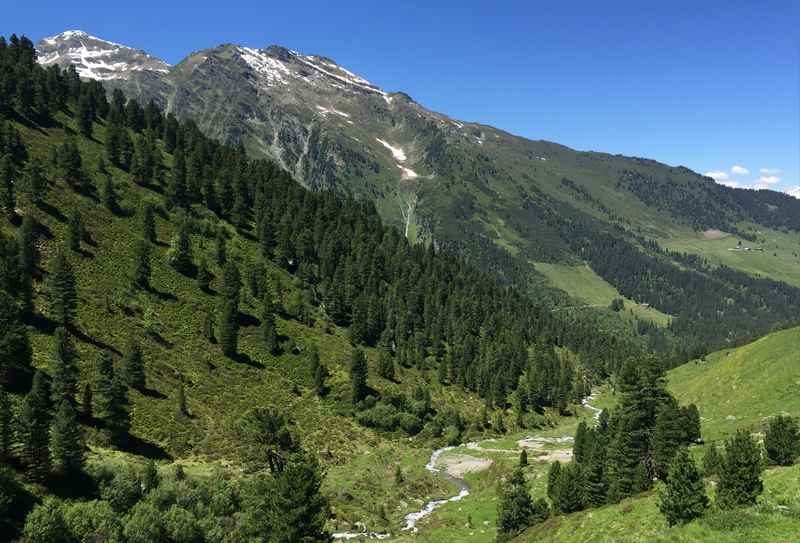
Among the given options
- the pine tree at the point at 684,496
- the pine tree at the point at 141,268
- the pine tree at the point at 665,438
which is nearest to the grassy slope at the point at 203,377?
the pine tree at the point at 141,268

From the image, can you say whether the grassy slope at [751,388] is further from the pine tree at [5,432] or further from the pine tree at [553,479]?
Answer: the pine tree at [5,432]

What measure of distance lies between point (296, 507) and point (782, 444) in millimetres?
44597

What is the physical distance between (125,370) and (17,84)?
414 feet

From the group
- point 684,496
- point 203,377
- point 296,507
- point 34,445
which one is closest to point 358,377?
point 203,377

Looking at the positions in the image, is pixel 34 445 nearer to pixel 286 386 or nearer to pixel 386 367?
pixel 286 386

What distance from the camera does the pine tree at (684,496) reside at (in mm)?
29188

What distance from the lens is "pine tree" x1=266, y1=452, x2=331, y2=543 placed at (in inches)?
1238

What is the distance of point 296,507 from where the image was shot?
3194 cm

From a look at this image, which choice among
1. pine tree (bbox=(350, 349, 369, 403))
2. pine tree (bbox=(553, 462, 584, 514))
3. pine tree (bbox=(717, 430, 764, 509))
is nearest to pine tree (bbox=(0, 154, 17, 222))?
pine tree (bbox=(350, 349, 369, 403))

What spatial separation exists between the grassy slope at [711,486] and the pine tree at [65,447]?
4326 cm

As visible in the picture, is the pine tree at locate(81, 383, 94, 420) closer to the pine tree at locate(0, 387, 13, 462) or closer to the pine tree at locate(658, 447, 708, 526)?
the pine tree at locate(0, 387, 13, 462)

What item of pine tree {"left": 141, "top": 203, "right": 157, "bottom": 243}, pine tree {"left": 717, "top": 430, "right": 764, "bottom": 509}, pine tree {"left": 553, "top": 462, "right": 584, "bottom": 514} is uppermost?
pine tree {"left": 141, "top": 203, "right": 157, "bottom": 243}

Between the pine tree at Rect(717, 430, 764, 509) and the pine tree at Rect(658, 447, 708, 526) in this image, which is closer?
the pine tree at Rect(717, 430, 764, 509)

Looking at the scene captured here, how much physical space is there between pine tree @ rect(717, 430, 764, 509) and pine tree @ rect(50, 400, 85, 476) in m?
53.1
